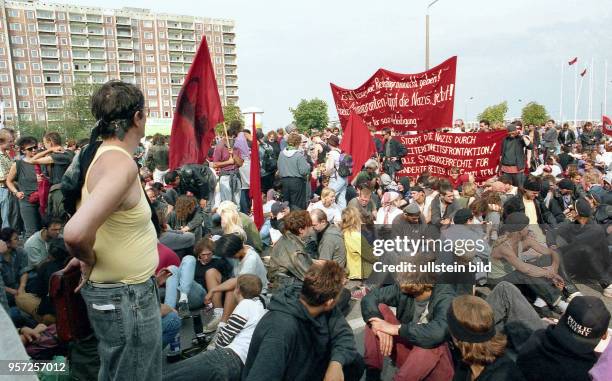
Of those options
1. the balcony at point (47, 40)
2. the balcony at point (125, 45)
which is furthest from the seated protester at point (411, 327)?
the balcony at point (125, 45)

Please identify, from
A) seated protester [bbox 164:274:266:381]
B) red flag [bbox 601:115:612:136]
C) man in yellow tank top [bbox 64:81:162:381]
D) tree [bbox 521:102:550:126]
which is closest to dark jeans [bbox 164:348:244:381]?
seated protester [bbox 164:274:266:381]

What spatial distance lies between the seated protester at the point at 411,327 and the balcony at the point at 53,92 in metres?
107

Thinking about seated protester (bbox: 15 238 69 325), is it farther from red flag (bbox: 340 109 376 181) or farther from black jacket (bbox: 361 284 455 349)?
red flag (bbox: 340 109 376 181)

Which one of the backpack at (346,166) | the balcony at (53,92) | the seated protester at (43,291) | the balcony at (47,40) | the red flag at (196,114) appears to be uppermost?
the balcony at (47,40)

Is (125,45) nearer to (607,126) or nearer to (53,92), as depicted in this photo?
(53,92)

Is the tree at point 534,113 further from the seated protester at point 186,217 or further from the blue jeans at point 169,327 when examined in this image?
the blue jeans at point 169,327

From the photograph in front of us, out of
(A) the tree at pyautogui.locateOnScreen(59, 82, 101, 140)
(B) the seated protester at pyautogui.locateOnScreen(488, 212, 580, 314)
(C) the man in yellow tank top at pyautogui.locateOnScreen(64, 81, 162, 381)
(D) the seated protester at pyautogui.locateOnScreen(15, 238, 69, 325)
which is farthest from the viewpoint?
(A) the tree at pyautogui.locateOnScreen(59, 82, 101, 140)

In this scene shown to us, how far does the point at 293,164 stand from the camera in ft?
29.0

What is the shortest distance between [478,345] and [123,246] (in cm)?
210

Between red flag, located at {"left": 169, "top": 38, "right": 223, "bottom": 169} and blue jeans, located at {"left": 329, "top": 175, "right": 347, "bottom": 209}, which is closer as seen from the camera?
red flag, located at {"left": 169, "top": 38, "right": 223, "bottom": 169}

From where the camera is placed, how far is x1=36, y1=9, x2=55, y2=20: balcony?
93938 mm

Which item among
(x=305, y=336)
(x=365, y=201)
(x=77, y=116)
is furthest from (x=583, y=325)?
(x=77, y=116)

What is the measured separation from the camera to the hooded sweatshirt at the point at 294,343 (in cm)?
258

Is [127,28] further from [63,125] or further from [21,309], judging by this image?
[21,309]
